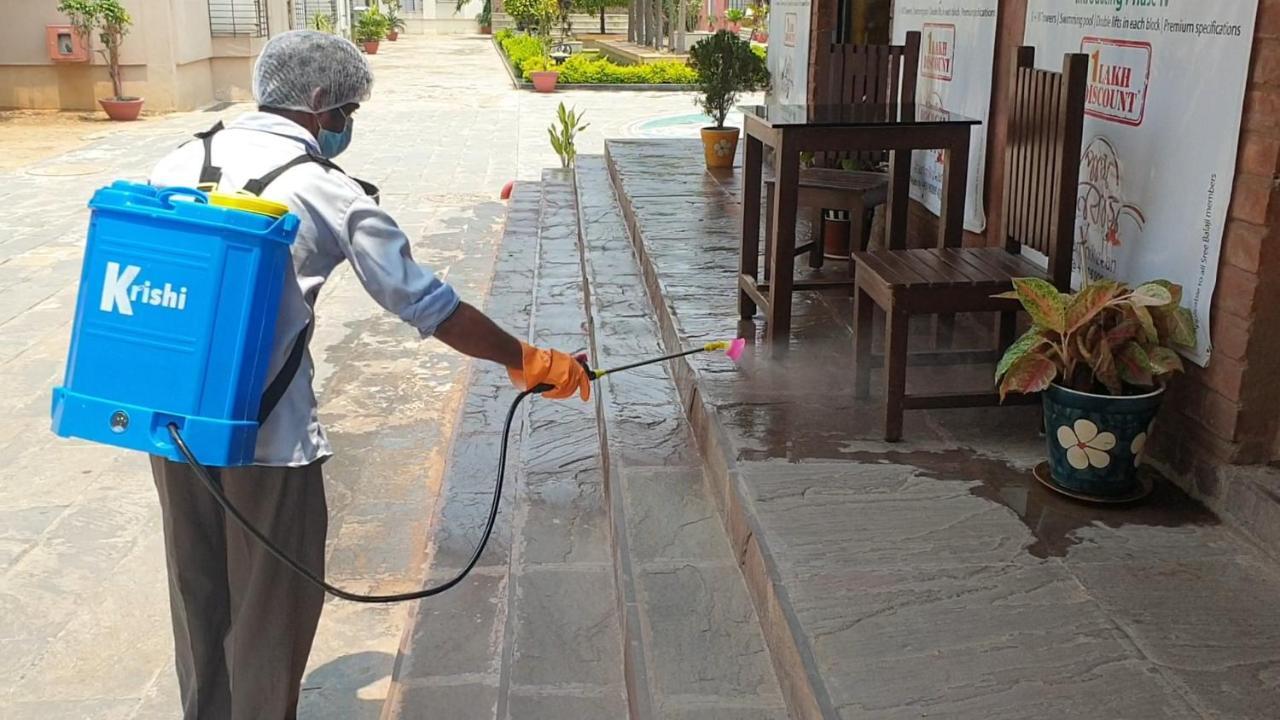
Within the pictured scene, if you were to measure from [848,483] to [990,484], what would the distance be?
36 centimetres

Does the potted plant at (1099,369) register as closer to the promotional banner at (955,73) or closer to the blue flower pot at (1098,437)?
the blue flower pot at (1098,437)

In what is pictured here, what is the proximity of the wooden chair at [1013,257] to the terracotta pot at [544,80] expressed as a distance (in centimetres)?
1648

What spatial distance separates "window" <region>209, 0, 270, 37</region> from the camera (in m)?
18.0

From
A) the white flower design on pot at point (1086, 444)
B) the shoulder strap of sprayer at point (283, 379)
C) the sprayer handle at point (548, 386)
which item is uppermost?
the shoulder strap of sprayer at point (283, 379)

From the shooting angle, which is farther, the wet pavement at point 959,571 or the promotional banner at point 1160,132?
the promotional banner at point 1160,132

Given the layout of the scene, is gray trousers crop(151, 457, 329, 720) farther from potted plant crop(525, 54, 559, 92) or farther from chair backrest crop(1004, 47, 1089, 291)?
potted plant crop(525, 54, 559, 92)

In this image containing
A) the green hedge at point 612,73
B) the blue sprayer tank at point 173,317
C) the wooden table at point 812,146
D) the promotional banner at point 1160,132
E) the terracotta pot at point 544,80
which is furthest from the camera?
the green hedge at point 612,73

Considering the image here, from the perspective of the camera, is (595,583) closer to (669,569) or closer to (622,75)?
(669,569)

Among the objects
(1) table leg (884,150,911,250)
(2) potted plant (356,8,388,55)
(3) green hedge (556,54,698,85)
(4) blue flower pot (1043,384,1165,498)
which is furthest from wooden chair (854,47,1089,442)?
(2) potted plant (356,8,388,55)

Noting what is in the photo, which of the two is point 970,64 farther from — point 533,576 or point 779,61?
point 779,61

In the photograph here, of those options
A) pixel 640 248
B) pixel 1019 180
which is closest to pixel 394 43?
pixel 640 248

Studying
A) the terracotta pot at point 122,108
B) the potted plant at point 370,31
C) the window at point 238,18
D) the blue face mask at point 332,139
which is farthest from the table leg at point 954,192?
the potted plant at point 370,31

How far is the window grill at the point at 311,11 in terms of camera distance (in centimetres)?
2292

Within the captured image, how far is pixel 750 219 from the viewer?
14.0 ft
